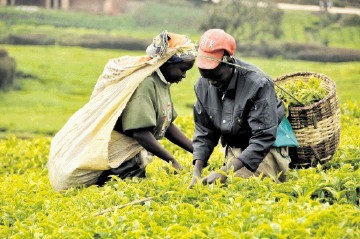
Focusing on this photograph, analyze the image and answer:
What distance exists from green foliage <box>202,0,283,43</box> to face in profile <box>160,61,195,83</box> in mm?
14875

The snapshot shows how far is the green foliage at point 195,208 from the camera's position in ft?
15.4

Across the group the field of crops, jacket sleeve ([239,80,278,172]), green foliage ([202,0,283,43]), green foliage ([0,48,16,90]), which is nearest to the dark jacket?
jacket sleeve ([239,80,278,172])

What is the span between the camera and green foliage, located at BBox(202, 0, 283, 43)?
860 inches

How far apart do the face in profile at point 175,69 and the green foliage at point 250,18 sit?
1488 cm

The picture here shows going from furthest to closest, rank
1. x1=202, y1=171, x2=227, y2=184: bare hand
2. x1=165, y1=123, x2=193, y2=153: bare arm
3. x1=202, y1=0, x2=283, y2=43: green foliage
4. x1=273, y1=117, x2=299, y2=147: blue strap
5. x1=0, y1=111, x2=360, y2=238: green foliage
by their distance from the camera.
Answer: x1=202, y1=0, x2=283, y2=43: green foliage
x1=165, y1=123, x2=193, y2=153: bare arm
x1=273, y1=117, x2=299, y2=147: blue strap
x1=202, y1=171, x2=227, y2=184: bare hand
x1=0, y1=111, x2=360, y2=238: green foliage

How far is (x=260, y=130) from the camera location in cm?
595

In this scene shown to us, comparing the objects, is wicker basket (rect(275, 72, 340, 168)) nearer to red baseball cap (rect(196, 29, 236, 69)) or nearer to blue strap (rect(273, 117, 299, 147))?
blue strap (rect(273, 117, 299, 147))

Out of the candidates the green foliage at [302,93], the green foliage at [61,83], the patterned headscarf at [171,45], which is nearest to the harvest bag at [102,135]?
the patterned headscarf at [171,45]

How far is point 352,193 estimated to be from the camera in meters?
5.53

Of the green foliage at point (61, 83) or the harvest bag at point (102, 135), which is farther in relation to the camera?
the green foliage at point (61, 83)

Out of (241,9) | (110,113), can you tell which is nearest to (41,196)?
(110,113)

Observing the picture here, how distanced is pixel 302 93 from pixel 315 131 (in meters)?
0.34

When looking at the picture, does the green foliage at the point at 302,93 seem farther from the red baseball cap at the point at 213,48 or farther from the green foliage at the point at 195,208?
the red baseball cap at the point at 213,48

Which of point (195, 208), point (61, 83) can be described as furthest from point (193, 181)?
point (61, 83)
